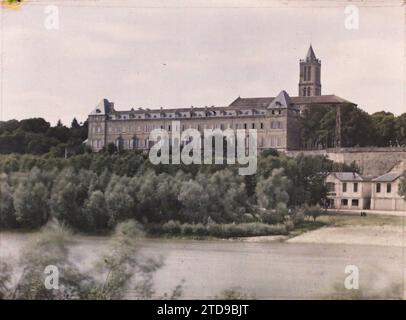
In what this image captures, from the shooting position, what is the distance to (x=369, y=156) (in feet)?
25.8

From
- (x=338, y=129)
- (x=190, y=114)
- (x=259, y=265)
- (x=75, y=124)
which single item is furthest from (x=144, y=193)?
(x=338, y=129)

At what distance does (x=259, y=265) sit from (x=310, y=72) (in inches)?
71.8

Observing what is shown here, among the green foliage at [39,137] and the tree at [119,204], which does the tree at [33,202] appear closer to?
the green foliage at [39,137]

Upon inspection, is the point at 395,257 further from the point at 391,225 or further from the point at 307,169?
the point at 307,169

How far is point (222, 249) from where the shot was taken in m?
7.37

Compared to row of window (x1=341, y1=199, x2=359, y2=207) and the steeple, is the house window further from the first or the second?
the steeple

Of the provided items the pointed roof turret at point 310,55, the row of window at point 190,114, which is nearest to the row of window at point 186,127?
the row of window at point 190,114

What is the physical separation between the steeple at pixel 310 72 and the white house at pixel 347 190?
2.72ft

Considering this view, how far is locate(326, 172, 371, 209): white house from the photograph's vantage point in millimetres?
7625

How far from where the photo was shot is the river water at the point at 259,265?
7.01 metres

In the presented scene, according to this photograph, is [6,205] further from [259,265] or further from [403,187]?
[403,187]

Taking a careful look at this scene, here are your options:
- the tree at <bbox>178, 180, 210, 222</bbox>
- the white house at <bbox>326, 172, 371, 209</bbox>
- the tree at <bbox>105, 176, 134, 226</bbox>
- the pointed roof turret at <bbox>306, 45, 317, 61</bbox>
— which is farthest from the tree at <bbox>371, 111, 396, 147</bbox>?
the tree at <bbox>105, 176, 134, 226</bbox>

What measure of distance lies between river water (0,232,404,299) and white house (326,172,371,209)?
1.59ft

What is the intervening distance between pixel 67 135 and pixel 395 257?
10.7 feet
